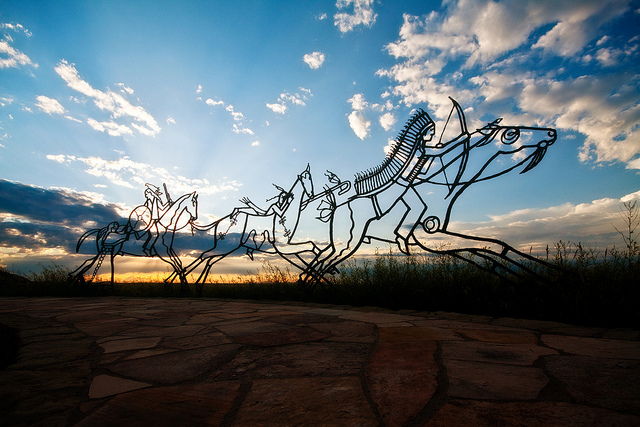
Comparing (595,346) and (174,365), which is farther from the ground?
(595,346)

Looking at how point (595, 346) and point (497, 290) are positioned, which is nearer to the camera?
point (595, 346)

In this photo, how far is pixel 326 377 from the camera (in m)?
1.38

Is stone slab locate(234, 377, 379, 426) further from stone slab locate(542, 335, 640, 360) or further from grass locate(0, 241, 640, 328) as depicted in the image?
grass locate(0, 241, 640, 328)

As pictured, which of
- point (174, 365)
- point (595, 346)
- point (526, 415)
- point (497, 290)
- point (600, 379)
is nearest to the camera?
point (526, 415)

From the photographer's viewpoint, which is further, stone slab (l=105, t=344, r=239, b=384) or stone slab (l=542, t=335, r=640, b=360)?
stone slab (l=542, t=335, r=640, b=360)

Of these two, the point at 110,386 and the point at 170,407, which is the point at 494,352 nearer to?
the point at 170,407

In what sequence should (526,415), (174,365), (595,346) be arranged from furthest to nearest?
(595,346) → (174,365) → (526,415)

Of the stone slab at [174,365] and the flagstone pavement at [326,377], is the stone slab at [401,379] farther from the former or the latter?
the stone slab at [174,365]

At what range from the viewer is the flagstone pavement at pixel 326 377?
1.05 metres

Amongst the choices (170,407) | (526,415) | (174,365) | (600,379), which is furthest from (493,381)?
(174,365)

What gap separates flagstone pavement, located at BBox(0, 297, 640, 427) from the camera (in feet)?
3.43

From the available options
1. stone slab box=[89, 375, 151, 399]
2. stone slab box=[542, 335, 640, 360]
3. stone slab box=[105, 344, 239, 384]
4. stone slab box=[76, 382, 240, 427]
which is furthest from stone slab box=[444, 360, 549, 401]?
stone slab box=[89, 375, 151, 399]

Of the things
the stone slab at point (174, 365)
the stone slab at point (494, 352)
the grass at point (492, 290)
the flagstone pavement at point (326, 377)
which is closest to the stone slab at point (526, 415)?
the flagstone pavement at point (326, 377)

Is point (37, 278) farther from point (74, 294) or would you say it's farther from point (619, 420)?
point (619, 420)
